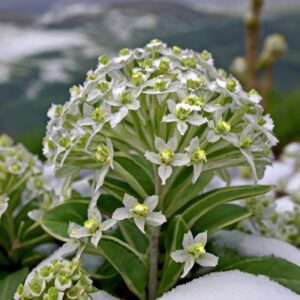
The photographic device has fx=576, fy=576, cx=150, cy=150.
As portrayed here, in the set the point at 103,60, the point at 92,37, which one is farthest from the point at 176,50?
the point at 92,37

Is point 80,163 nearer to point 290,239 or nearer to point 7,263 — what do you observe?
point 7,263

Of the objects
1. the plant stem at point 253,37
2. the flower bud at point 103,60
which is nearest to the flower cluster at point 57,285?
the flower bud at point 103,60

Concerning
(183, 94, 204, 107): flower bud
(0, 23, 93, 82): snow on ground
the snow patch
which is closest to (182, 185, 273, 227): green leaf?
(183, 94, 204, 107): flower bud

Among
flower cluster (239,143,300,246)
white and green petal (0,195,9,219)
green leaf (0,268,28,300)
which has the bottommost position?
green leaf (0,268,28,300)

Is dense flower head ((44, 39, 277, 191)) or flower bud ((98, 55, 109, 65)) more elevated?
flower bud ((98, 55, 109, 65))

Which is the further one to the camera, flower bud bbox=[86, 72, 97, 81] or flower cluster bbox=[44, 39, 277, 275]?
flower bud bbox=[86, 72, 97, 81]

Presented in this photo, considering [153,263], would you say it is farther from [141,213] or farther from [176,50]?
[176,50]

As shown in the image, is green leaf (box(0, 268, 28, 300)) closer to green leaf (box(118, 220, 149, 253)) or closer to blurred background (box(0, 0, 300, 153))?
green leaf (box(118, 220, 149, 253))

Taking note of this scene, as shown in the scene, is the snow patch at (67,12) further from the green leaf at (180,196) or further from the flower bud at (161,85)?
the flower bud at (161,85)
